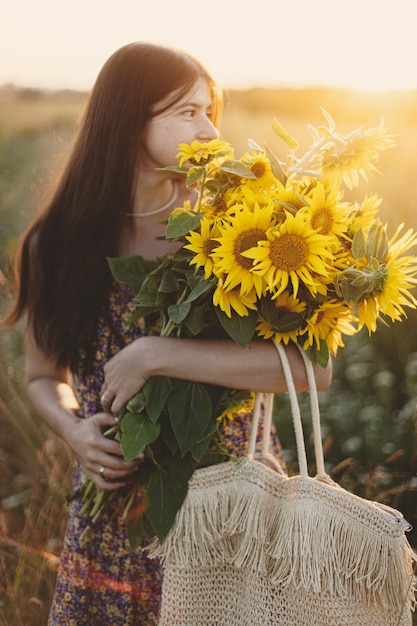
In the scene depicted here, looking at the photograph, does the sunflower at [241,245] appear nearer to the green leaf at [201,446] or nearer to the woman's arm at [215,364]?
the woman's arm at [215,364]

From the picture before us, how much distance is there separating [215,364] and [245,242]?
261 mm

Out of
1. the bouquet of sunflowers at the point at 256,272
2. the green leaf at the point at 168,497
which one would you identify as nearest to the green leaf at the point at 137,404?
the bouquet of sunflowers at the point at 256,272

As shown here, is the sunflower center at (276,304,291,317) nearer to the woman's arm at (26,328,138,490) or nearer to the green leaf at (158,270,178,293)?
the green leaf at (158,270,178,293)

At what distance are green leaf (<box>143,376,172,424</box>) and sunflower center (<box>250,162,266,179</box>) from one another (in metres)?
0.44

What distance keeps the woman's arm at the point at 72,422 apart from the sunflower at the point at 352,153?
70 centimetres

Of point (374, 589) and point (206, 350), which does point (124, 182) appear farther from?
point (374, 589)

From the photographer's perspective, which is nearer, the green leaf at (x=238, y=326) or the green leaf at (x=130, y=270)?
the green leaf at (x=238, y=326)

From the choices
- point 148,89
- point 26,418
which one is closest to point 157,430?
point 148,89

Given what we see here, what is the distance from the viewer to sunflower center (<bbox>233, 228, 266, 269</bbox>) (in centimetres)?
114

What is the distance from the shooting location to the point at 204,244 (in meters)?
1.20

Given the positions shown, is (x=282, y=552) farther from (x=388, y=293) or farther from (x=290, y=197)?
(x=290, y=197)

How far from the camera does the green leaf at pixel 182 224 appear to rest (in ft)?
3.94

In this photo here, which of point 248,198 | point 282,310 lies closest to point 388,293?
point 282,310

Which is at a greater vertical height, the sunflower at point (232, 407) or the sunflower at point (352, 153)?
the sunflower at point (352, 153)
